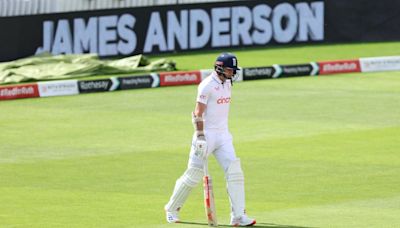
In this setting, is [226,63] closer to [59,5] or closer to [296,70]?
[296,70]

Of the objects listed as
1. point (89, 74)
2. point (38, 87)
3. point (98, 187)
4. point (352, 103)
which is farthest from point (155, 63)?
point (98, 187)

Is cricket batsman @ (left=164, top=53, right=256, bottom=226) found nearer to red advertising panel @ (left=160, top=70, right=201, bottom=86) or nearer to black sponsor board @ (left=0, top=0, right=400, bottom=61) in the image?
red advertising panel @ (left=160, top=70, right=201, bottom=86)

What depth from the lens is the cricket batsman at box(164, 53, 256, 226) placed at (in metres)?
12.7

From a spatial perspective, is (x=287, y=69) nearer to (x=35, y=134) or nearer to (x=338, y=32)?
(x=338, y=32)

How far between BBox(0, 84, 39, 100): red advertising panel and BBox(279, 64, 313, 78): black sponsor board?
20.4 feet

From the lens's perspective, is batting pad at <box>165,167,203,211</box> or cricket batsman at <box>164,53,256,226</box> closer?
cricket batsman at <box>164,53,256,226</box>

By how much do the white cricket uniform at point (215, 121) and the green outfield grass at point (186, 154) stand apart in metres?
0.74

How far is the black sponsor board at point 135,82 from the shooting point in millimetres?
26594

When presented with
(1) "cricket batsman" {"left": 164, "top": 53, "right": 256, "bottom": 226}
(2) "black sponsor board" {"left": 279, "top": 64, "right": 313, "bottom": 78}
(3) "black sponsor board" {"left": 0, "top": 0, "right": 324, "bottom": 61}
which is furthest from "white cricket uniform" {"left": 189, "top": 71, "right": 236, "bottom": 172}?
(3) "black sponsor board" {"left": 0, "top": 0, "right": 324, "bottom": 61}

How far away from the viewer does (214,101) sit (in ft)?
42.4

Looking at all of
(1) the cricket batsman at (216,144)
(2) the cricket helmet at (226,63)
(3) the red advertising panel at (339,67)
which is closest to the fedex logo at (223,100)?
(1) the cricket batsman at (216,144)

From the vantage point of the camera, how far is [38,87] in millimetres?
25547

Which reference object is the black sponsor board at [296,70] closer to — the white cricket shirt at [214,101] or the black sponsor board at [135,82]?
the black sponsor board at [135,82]

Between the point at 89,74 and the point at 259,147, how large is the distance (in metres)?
10.1
